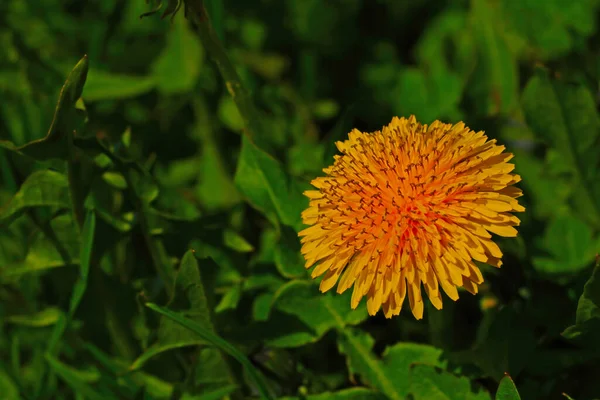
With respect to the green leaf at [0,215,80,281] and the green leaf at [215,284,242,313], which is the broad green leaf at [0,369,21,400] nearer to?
the green leaf at [0,215,80,281]

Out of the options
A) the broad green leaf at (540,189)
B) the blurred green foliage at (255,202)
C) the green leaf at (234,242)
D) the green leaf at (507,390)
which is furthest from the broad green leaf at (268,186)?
the broad green leaf at (540,189)

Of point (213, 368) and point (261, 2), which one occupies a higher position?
point (261, 2)

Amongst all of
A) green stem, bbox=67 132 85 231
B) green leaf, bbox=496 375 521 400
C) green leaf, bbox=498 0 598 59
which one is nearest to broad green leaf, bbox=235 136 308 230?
green stem, bbox=67 132 85 231

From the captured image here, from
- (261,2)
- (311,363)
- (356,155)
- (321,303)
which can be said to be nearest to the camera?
(356,155)

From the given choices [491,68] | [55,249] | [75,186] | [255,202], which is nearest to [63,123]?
[75,186]

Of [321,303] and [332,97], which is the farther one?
[332,97]

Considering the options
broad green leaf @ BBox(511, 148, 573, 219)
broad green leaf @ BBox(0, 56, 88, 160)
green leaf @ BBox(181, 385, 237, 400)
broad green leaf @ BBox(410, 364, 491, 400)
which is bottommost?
broad green leaf @ BBox(410, 364, 491, 400)

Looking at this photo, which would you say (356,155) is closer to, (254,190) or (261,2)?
(254,190)

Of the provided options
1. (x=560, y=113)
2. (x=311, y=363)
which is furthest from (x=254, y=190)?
(x=560, y=113)
